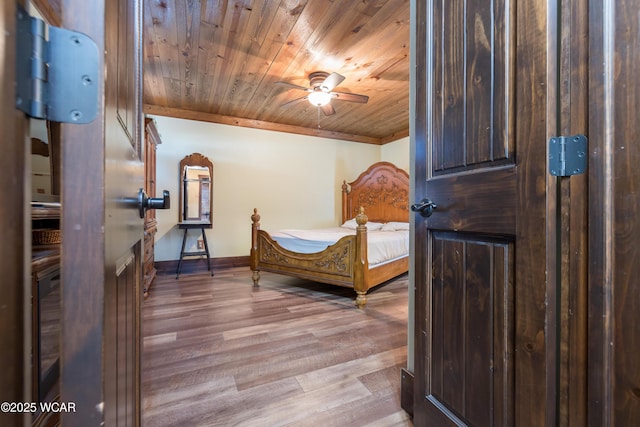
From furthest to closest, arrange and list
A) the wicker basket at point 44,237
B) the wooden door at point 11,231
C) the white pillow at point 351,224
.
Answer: the white pillow at point 351,224, the wicker basket at point 44,237, the wooden door at point 11,231

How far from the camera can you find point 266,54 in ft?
8.57

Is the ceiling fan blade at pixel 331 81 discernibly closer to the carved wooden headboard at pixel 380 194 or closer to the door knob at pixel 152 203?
the carved wooden headboard at pixel 380 194

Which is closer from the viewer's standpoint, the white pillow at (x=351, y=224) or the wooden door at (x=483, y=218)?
the wooden door at (x=483, y=218)

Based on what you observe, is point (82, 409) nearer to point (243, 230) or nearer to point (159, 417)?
point (159, 417)

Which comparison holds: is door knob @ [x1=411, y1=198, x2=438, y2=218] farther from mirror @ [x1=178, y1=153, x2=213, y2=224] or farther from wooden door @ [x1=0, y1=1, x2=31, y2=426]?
mirror @ [x1=178, y1=153, x2=213, y2=224]

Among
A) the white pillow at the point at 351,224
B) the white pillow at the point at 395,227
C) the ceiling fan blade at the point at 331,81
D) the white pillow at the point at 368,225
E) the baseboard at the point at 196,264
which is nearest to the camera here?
the ceiling fan blade at the point at 331,81

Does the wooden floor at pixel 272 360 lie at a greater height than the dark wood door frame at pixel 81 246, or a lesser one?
lesser

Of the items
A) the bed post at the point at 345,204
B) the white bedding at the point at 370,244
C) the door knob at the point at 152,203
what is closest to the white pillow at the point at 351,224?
the bed post at the point at 345,204

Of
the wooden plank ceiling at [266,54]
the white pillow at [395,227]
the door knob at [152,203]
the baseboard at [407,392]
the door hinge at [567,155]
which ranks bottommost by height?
the baseboard at [407,392]

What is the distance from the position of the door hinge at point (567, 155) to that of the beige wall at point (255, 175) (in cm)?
426

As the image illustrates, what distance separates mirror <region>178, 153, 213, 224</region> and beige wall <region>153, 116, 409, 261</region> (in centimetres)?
11

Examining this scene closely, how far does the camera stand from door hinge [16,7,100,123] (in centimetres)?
28

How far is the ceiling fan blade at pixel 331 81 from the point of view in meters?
2.62

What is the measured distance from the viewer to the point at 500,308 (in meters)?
0.80
